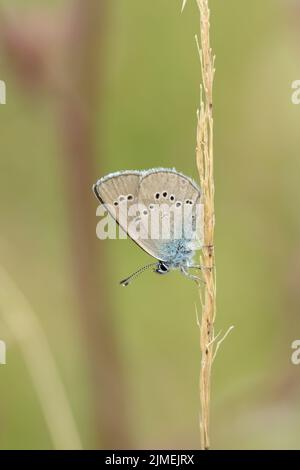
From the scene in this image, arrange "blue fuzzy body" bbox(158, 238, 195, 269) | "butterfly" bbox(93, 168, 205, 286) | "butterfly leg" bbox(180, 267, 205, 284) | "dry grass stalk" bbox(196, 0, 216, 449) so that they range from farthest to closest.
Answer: "blue fuzzy body" bbox(158, 238, 195, 269)
"butterfly" bbox(93, 168, 205, 286)
"butterfly leg" bbox(180, 267, 205, 284)
"dry grass stalk" bbox(196, 0, 216, 449)

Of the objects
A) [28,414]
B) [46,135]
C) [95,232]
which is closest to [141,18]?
[46,135]

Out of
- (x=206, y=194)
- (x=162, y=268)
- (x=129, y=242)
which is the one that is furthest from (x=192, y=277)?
(x=129, y=242)

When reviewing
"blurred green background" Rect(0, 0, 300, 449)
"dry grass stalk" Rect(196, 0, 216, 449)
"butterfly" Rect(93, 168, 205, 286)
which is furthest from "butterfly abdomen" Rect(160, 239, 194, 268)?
"dry grass stalk" Rect(196, 0, 216, 449)

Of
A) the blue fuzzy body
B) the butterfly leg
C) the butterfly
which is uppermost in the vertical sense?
the butterfly

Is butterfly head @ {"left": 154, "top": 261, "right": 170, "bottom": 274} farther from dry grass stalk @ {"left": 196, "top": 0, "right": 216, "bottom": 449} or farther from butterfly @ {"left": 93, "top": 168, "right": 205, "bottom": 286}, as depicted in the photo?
dry grass stalk @ {"left": 196, "top": 0, "right": 216, "bottom": 449}

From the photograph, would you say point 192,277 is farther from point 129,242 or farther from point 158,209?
point 129,242

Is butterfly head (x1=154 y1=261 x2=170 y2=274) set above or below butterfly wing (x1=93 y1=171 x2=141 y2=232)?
below
